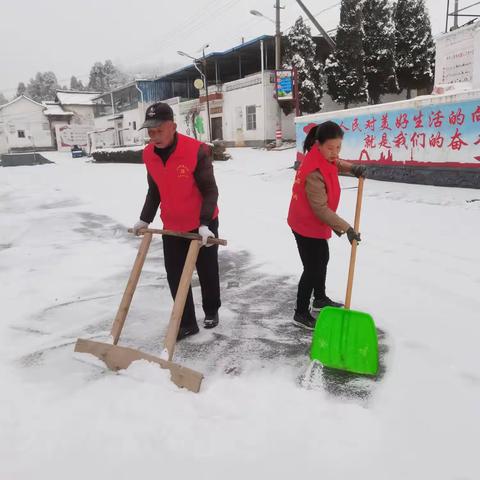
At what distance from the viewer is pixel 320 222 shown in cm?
295

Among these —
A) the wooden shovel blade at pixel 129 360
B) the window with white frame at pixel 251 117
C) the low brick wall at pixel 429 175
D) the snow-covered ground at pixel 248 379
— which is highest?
the window with white frame at pixel 251 117

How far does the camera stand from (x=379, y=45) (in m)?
21.6

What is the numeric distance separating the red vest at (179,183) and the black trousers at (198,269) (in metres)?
0.11

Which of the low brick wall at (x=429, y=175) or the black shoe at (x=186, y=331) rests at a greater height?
the low brick wall at (x=429, y=175)

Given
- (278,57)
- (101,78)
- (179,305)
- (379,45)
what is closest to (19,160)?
(278,57)

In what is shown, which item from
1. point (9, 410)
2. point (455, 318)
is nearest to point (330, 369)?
point (455, 318)

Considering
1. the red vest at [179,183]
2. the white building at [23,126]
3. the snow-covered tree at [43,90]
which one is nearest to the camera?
the red vest at [179,183]

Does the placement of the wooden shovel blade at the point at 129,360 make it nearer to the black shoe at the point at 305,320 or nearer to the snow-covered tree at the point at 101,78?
the black shoe at the point at 305,320

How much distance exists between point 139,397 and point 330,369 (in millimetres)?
1156

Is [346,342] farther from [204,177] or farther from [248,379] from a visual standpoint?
[204,177]

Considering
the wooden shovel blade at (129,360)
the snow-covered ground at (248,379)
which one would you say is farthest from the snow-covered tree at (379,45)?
the wooden shovel blade at (129,360)

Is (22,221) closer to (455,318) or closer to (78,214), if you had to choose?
(78,214)

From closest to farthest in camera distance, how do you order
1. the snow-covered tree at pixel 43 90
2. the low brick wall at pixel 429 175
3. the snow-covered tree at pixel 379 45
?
the low brick wall at pixel 429 175
the snow-covered tree at pixel 379 45
the snow-covered tree at pixel 43 90

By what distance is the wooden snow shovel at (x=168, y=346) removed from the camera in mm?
2361
